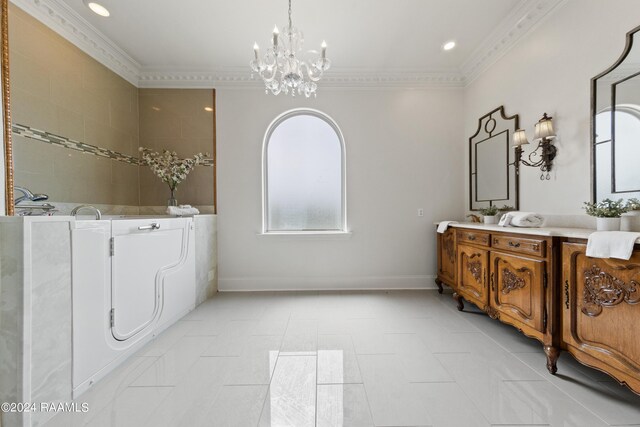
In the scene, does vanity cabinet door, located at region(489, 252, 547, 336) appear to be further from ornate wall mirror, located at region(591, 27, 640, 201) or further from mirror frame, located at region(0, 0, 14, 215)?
mirror frame, located at region(0, 0, 14, 215)

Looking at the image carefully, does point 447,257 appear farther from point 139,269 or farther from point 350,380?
point 139,269

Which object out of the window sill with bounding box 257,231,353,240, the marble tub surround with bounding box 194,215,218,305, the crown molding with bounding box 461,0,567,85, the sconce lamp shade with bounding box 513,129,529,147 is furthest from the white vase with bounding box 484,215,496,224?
the marble tub surround with bounding box 194,215,218,305

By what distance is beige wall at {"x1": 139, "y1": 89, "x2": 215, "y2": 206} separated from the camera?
3.37 m

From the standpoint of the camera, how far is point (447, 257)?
120 inches

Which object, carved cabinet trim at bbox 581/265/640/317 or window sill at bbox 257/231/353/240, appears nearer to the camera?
carved cabinet trim at bbox 581/265/640/317

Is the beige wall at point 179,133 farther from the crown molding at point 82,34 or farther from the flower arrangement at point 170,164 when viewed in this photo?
the crown molding at point 82,34

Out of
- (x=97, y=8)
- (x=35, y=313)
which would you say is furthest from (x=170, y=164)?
(x=35, y=313)

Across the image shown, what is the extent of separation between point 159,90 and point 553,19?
4.19 m

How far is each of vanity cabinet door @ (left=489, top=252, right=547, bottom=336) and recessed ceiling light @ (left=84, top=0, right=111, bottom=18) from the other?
13.2ft

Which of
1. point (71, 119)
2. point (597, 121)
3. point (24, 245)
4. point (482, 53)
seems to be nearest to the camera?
point (24, 245)

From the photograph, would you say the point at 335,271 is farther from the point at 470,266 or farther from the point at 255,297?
the point at 470,266

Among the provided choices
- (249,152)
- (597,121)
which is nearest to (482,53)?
(597,121)

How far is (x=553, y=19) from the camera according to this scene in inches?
84.9

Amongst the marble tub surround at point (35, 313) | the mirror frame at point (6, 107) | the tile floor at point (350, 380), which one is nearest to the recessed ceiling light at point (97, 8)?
the mirror frame at point (6, 107)
